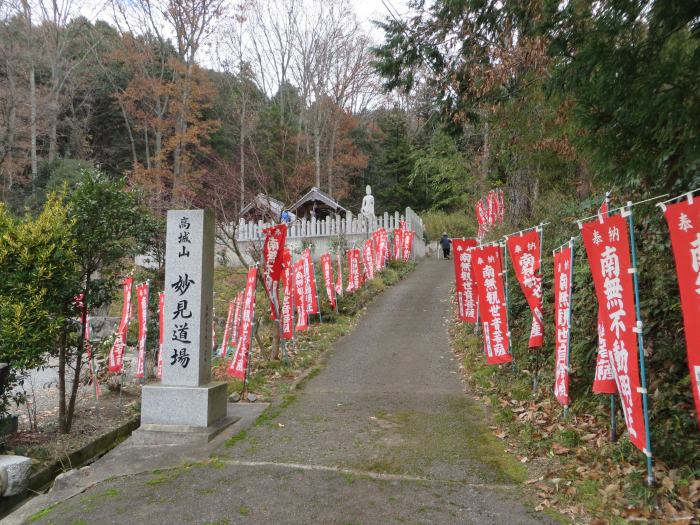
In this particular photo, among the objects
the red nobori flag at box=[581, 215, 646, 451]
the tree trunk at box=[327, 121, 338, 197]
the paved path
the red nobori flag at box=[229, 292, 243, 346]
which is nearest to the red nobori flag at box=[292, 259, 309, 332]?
the red nobori flag at box=[229, 292, 243, 346]

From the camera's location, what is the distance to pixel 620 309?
13.5 ft

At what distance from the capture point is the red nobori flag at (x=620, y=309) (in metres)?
3.90

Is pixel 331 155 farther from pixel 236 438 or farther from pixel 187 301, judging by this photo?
pixel 236 438

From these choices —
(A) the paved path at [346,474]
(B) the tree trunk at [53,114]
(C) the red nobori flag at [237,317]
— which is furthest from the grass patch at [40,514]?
(B) the tree trunk at [53,114]

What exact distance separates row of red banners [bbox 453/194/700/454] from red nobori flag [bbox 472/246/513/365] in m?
0.01

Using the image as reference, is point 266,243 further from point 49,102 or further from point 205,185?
point 49,102

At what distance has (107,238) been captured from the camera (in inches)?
249

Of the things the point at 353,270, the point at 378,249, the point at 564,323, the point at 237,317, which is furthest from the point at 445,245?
Result: the point at 564,323

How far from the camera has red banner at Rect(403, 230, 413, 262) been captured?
73.7 ft

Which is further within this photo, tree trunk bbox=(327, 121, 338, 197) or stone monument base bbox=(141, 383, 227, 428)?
tree trunk bbox=(327, 121, 338, 197)

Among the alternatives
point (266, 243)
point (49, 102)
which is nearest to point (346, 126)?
point (49, 102)

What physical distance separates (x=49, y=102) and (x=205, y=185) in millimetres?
7386

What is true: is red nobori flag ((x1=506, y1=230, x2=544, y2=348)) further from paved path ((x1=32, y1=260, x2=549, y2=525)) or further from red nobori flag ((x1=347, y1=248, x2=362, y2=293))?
red nobori flag ((x1=347, y1=248, x2=362, y2=293))

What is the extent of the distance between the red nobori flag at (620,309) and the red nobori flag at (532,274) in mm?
1842
